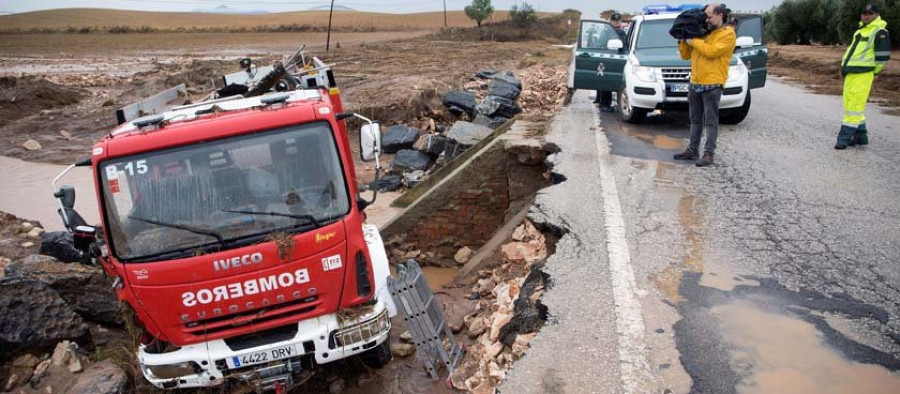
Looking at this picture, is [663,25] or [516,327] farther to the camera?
[663,25]

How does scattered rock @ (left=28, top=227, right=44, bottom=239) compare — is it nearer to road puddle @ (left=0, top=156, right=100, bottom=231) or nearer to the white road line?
road puddle @ (left=0, top=156, right=100, bottom=231)

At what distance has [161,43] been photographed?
53500 mm

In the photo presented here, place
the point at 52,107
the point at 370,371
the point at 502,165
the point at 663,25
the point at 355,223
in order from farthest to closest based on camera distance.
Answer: the point at 52,107, the point at 663,25, the point at 502,165, the point at 370,371, the point at 355,223

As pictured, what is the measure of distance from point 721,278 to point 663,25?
7.16 m

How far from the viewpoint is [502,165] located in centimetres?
858

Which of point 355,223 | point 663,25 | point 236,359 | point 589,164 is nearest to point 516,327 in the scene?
point 355,223

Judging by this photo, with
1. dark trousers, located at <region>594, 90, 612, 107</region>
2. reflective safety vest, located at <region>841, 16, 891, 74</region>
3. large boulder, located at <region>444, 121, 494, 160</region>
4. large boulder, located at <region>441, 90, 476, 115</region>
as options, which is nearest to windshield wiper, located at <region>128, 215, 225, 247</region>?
large boulder, located at <region>444, 121, 494, 160</region>

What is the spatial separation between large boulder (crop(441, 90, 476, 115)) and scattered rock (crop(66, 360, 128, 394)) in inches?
479

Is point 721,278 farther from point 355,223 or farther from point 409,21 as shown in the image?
point 409,21

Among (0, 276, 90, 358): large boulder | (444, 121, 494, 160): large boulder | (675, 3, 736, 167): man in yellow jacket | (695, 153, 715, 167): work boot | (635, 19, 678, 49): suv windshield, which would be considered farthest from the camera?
(444, 121, 494, 160): large boulder

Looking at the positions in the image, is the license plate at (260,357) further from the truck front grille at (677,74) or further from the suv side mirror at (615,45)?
the suv side mirror at (615,45)

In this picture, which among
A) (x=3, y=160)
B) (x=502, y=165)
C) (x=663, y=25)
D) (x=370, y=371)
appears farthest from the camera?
(x=3, y=160)

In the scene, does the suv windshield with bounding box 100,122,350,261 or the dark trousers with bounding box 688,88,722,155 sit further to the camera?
the dark trousers with bounding box 688,88,722,155

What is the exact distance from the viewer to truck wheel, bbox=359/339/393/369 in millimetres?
5020
